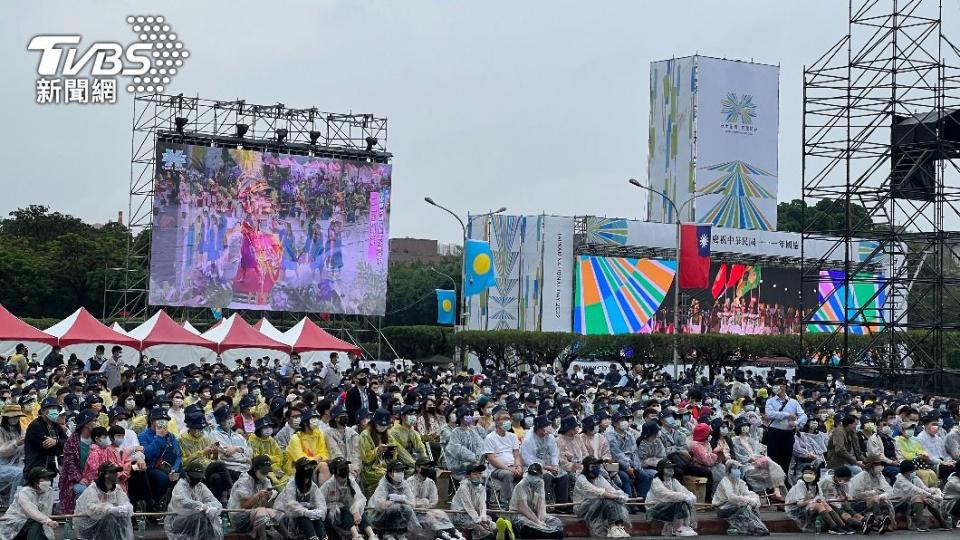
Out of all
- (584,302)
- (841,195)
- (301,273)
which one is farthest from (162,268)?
(841,195)

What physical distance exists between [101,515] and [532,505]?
5.11 meters

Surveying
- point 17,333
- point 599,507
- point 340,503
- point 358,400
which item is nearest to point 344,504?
point 340,503

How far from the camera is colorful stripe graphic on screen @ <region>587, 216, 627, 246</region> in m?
60.0

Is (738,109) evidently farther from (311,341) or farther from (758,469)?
(758,469)

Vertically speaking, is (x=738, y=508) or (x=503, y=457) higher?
(x=503, y=457)

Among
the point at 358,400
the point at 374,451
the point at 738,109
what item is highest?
the point at 738,109

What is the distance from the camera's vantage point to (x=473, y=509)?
1544cm

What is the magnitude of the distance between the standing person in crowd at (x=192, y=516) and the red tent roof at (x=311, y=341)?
78.1 ft

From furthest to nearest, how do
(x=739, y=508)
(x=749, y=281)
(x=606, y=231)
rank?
(x=749, y=281) → (x=606, y=231) → (x=739, y=508)

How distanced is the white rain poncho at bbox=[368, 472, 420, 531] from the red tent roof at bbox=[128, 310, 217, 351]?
22.3m

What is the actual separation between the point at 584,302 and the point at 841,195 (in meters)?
21.0

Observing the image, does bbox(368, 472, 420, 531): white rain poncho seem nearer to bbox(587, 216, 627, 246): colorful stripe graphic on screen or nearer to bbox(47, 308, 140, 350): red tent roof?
bbox(47, 308, 140, 350): red tent roof

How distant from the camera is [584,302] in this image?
59281 millimetres

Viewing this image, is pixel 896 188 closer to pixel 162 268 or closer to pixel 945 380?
pixel 945 380
